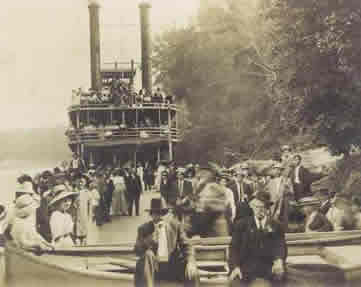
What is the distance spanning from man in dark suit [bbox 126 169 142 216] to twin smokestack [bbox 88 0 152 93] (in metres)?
0.78

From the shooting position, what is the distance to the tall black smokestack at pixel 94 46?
4.35m

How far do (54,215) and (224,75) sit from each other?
1.87m

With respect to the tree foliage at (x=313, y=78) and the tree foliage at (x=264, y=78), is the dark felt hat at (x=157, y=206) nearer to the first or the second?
the tree foliage at (x=264, y=78)

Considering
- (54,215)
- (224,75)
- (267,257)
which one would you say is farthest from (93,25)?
(267,257)

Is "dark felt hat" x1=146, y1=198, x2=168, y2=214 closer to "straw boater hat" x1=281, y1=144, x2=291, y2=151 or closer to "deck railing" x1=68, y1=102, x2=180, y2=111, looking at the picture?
"deck railing" x1=68, y1=102, x2=180, y2=111

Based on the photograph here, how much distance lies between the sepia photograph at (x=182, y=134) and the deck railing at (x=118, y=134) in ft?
0.04

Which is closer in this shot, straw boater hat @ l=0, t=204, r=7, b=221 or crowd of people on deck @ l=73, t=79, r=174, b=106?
straw boater hat @ l=0, t=204, r=7, b=221

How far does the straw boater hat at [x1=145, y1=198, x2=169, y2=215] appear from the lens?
13.5ft

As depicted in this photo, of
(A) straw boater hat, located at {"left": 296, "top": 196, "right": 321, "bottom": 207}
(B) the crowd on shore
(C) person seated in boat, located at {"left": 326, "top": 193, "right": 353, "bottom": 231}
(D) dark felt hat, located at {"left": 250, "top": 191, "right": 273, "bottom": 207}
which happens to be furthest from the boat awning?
(C) person seated in boat, located at {"left": 326, "top": 193, "right": 353, "bottom": 231}

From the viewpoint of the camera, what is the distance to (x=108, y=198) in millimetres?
4352

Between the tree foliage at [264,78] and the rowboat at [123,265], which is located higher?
the tree foliage at [264,78]

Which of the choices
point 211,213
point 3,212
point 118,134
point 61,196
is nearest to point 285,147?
A: point 211,213

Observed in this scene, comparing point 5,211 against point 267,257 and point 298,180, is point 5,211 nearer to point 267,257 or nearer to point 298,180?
point 267,257

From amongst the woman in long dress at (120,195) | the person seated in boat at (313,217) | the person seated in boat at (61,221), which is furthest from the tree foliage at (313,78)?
the person seated in boat at (61,221)
